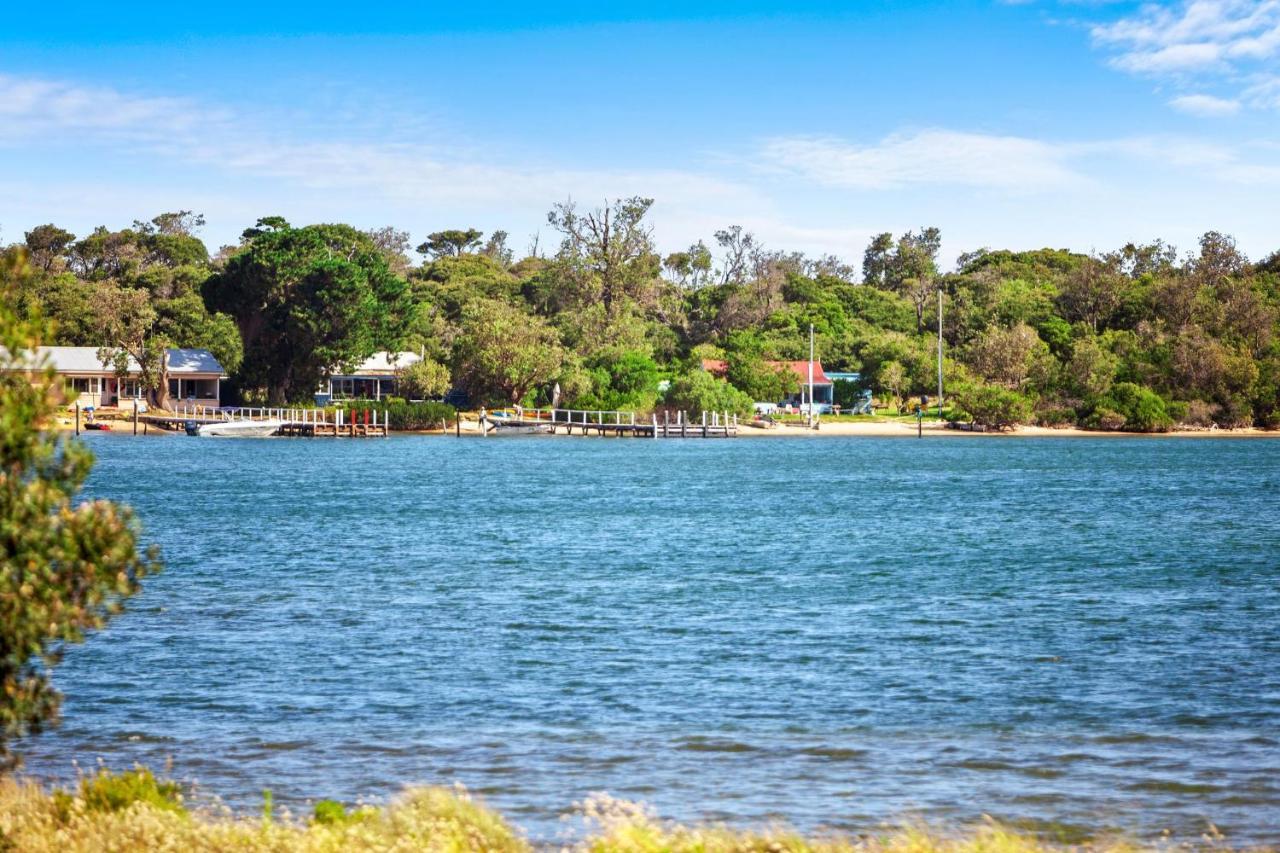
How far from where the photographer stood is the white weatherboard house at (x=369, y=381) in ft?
398

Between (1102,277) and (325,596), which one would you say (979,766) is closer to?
(325,596)

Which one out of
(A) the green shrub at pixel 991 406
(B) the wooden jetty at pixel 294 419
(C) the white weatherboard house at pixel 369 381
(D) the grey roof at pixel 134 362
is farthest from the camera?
(C) the white weatherboard house at pixel 369 381

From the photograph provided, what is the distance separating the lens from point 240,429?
4235 inches

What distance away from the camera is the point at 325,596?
103 ft

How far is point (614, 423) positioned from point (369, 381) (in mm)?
23332

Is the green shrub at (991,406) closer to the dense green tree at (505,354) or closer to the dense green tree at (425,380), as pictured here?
the dense green tree at (505,354)

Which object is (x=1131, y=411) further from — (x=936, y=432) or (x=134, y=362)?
(x=134, y=362)

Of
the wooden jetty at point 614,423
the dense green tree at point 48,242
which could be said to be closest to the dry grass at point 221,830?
the wooden jetty at point 614,423

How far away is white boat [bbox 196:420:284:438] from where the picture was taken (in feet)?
349

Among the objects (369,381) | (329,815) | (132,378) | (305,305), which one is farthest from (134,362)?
(329,815)

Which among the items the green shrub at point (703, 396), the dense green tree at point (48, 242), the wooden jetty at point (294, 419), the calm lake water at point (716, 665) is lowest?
the calm lake water at point (716, 665)

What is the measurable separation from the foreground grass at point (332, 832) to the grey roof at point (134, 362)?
339 feet

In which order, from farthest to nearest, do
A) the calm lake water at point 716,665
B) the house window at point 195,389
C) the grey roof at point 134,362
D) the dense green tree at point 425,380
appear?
the dense green tree at point 425,380 → the house window at point 195,389 → the grey roof at point 134,362 → the calm lake water at point 716,665

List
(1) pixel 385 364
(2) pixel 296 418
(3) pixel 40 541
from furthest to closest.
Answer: (1) pixel 385 364, (2) pixel 296 418, (3) pixel 40 541
